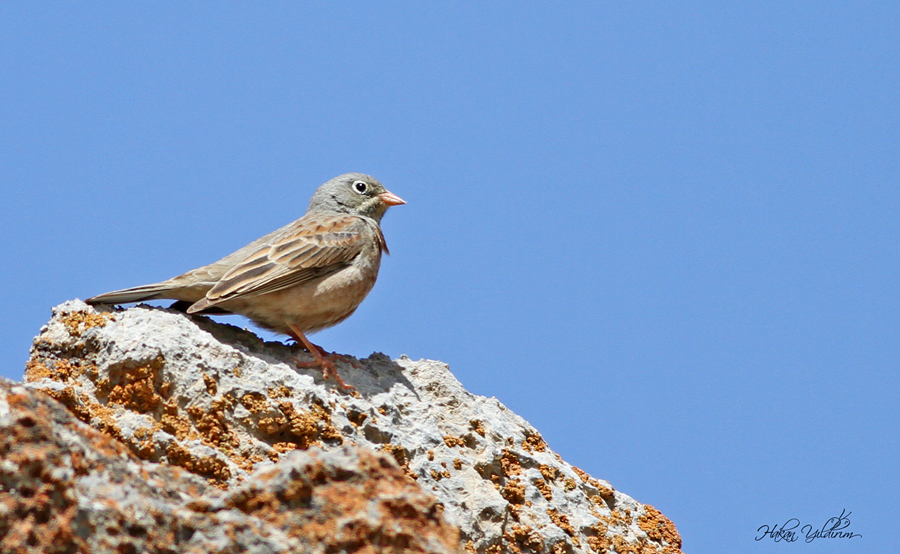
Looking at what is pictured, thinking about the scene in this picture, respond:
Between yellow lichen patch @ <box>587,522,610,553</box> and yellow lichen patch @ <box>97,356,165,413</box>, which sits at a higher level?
yellow lichen patch @ <box>587,522,610,553</box>

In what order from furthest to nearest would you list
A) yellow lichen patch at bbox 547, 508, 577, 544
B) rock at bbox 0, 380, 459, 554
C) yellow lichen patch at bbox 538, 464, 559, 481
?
yellow lichen patch at bbox 538, 464, 559, 481
yellow lichen patch at bbox 547, 508, 577, 544
rock at bbox 0, 380, 459, 554

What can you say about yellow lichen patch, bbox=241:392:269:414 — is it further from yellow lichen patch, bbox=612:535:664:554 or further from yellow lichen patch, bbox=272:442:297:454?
yellow lichen patch, bbox=612:535:664:554

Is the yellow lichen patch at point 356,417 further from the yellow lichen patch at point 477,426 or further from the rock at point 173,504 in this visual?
the rock at point 173,504

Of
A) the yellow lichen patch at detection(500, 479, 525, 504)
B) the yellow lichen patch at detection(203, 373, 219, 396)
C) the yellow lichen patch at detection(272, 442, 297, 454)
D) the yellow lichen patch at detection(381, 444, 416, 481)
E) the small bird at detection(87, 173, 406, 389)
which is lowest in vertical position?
the yellow lichen patch at detection(272, 442, 297, 454)

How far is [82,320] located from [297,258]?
2.12 m

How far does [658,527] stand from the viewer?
22.0 feet

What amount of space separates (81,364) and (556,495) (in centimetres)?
320

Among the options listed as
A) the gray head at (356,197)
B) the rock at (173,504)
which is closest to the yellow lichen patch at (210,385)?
the rock at (173,504)

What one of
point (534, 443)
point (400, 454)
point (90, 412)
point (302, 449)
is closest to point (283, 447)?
point (302, 449)

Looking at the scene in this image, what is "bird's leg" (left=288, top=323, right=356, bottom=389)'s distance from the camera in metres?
6.66

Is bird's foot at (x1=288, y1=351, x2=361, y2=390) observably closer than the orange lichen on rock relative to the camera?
No

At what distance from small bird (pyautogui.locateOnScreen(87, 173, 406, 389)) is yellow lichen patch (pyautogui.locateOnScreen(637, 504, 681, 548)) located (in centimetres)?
239

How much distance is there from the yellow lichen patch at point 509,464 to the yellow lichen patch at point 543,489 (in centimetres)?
14

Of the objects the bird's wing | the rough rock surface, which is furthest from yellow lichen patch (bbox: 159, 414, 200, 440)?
the bird's wing
